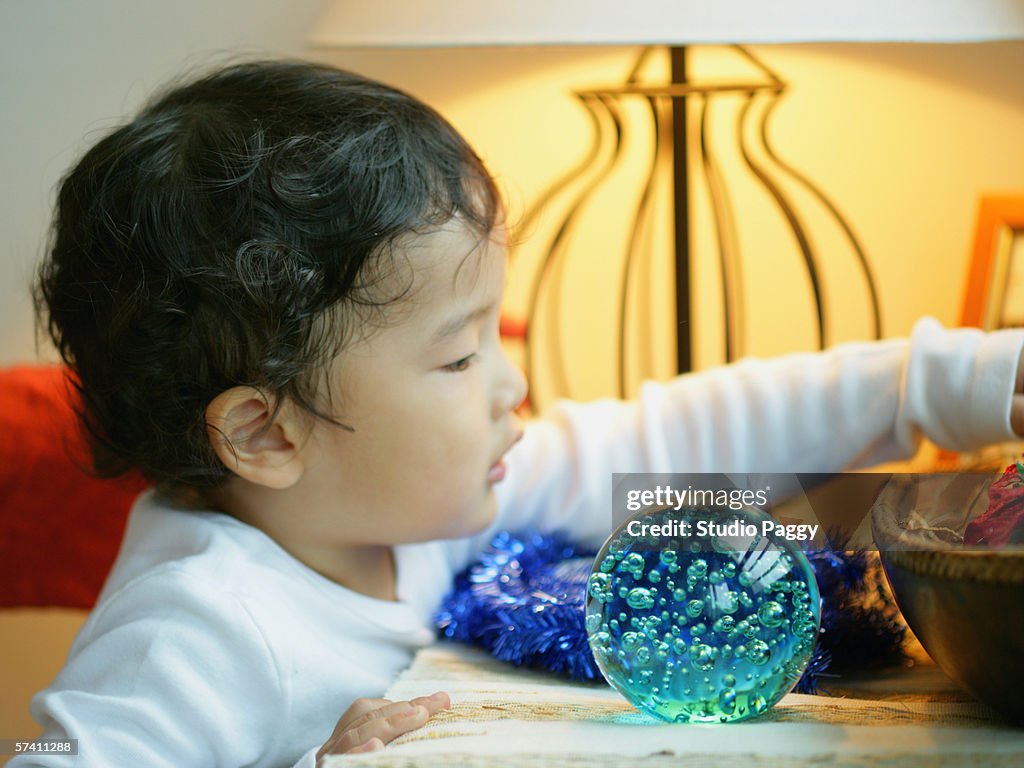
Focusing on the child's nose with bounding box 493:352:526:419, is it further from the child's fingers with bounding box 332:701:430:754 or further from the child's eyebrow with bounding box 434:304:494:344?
the child's fingers with bounding box 332:701:430:754

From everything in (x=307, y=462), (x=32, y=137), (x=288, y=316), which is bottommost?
(x=307, y=462)

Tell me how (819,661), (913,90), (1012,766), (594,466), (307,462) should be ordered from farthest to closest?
(913,90), (594,466), (307,462), (819,661), (1012,766)

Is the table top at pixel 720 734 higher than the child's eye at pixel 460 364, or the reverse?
the child's eye at pixel 460 364

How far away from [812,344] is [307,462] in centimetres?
78

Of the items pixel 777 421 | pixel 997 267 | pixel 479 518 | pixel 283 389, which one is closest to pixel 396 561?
pixel 479 518

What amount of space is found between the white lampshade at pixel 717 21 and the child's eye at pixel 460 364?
22 centimetres

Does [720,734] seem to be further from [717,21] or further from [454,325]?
[717,21]

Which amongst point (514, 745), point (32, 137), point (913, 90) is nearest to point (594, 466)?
point (514, 745)

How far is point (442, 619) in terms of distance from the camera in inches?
29.9

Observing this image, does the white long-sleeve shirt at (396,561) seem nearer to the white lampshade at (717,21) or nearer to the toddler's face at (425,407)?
the toddler's face at (425,407)

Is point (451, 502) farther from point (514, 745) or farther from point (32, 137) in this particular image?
point (32, 137)

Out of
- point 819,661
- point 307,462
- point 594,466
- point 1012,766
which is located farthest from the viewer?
point 594,466

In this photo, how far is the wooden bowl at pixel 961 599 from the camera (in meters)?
0.41

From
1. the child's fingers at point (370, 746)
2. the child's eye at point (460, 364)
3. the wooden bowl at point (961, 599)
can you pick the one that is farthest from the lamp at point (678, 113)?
the child's fingers at point (370, 746)
